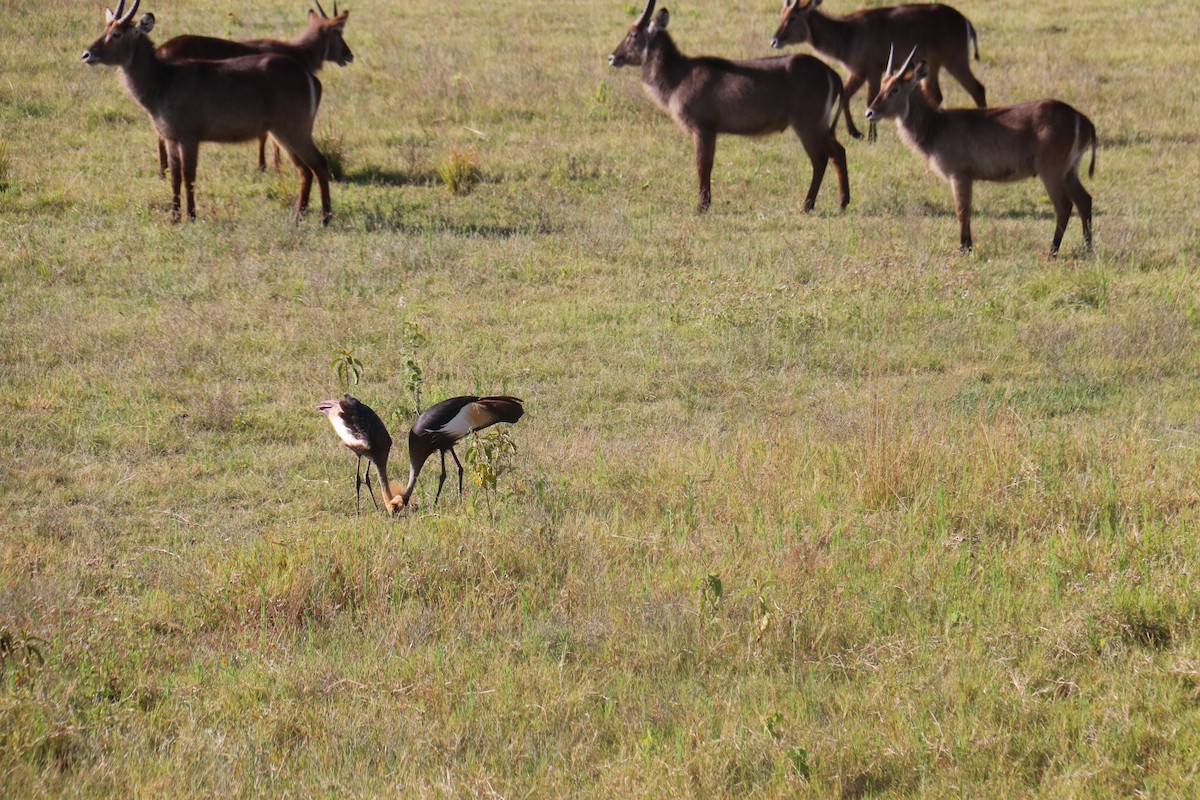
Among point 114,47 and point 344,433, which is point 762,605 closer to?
point 344,433

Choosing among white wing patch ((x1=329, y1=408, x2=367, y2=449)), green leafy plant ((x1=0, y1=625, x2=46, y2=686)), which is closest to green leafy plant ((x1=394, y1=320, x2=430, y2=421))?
white wing patch ((x1=329, y1=408, x2=367, y2=449))

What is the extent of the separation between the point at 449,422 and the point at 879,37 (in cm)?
988

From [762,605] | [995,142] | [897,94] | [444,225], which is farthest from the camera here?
[444,225]

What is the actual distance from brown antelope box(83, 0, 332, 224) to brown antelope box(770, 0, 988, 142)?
5421 mm

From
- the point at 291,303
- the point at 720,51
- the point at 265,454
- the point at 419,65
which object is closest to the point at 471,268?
the point at 291,303

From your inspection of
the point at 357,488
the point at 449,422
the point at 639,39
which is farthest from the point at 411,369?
the point at 639,39

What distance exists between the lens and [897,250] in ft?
31.8

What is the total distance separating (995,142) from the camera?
963cm

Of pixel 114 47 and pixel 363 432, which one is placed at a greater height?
pixel 114 47

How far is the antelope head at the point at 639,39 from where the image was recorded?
11.5m

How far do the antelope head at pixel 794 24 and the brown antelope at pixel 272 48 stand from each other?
4.32m

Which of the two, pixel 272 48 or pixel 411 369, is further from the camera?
pixel 272 48

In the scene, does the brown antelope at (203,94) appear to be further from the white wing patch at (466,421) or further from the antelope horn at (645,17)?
the white wing patch at (466,421)

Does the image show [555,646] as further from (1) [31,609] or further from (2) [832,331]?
(2) [832,331]
